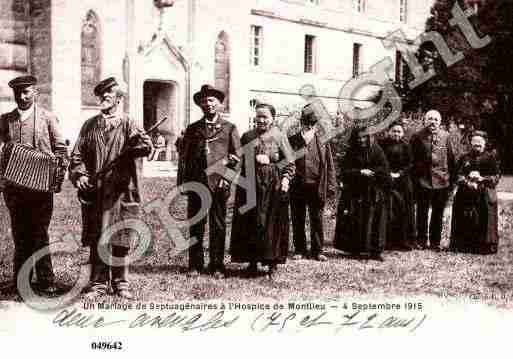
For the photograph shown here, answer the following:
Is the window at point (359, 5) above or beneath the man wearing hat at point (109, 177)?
above

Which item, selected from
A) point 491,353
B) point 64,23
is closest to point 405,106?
point 64,23

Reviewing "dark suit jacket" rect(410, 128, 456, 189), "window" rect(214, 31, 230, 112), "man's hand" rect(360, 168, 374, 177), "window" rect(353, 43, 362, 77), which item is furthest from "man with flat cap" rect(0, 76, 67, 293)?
"window" rect(353, 43, 362, 77)

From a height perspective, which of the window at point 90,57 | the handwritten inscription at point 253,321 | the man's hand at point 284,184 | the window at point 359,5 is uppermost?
the window at point 359,5

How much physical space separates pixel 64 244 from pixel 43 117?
310 centimetres

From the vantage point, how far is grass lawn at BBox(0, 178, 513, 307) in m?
7.10

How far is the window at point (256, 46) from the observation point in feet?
91.0

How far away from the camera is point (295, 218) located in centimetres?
913

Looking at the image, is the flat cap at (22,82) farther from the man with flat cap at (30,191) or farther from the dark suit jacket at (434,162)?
the dark suit jacket at (434,162)

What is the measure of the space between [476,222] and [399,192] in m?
1.26

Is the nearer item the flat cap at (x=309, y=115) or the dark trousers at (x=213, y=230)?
the dark trousers at (x=213, y=230)

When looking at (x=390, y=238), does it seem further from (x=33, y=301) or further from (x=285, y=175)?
(x=33, y=301)

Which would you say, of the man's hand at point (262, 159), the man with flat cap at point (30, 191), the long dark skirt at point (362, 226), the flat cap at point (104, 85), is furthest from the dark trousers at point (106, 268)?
the long dark skirt at point (362, 226)

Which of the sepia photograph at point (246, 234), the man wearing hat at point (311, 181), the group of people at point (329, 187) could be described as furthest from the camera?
the man wearing hat at point (311, 181)

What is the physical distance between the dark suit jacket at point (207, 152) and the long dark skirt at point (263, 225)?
17.0 inches
